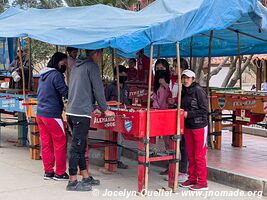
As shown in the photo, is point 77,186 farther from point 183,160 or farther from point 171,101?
point 171,101

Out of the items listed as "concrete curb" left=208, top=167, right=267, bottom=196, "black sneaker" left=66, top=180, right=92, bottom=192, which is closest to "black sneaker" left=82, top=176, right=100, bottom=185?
"black sneaker" left=66, top=180, right=92, bottom=192

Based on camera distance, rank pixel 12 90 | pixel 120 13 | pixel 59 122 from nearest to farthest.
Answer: pixel 59 122 < pixel 120 13 < pixel 12 90

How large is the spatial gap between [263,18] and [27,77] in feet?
16.6

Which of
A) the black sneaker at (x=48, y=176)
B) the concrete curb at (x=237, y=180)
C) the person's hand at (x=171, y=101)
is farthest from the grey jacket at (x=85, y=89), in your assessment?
the concrete curb at (x=237, y=180)

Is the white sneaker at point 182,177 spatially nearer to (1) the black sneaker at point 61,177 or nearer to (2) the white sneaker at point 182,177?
(2) the white sneaker at point 182,177

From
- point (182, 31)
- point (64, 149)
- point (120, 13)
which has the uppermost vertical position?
point (120, 13)

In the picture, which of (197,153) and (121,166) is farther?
(121,166)

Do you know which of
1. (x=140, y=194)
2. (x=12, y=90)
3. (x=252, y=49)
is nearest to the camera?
(x=140, y=194)

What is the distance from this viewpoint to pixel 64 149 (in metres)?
6.79

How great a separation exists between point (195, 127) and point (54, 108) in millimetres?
1925

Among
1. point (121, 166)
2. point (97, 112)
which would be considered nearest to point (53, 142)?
point (97, 112)

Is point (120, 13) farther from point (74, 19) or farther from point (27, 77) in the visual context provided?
point (27, 77)

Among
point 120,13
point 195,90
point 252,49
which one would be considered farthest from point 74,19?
point 252,49

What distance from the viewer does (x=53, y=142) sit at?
6.88 meters
